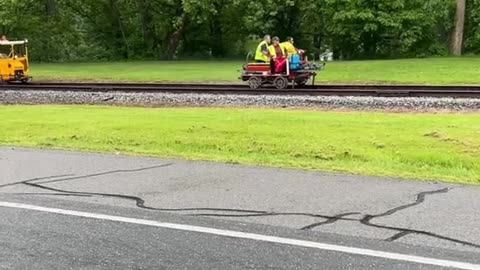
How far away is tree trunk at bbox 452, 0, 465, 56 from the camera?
43375 mm

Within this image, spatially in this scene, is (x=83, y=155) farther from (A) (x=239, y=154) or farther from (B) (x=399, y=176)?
(B) (x=399, y=176)

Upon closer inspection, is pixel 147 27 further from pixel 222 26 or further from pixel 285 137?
pixel 285 137

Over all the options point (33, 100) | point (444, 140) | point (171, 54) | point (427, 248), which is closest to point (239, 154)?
point (444, 140)

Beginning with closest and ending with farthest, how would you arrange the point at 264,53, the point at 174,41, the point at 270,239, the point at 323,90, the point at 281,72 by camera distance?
the point at 270,239
the point at 323,90
the point at 281,72
the point at 264,53
the point at 174,41

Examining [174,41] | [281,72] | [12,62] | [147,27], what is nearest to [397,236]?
[281,72]

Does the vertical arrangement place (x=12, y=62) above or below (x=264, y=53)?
below

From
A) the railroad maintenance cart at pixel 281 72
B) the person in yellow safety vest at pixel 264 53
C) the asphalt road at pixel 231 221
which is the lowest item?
the asphalt road at pixel 231 221

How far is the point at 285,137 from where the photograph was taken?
488 inches

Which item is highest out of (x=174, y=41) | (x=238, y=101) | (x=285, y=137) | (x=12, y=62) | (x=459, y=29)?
(x=459, y=29)

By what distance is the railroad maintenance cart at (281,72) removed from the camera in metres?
21.7

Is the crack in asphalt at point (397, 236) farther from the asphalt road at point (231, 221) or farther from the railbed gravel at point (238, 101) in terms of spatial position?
the railbed gravel at point (238, 101)

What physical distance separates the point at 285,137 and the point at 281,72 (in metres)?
9.63

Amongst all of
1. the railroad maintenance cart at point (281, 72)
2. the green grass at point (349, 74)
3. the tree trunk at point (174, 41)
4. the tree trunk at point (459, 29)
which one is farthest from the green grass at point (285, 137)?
the tree trunk at point (174, 41)

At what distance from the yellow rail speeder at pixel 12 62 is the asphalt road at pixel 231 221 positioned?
18777 millimetres
